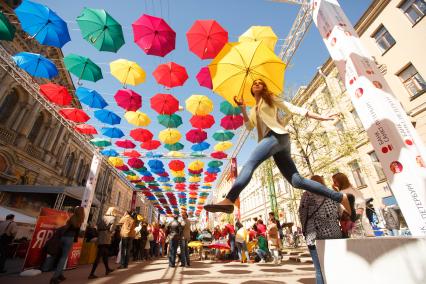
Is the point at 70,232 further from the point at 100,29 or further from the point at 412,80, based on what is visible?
the point at 412,80

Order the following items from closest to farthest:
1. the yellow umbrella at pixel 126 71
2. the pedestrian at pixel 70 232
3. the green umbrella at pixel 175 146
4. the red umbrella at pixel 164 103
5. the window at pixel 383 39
→ the pedestrian at pixel 70 232 → the yellow umbrella at pixel 126 71 → the red umbrella at pixel 164 103 → the green umbrella at pixel 175 146 → the window at pixel 383 39

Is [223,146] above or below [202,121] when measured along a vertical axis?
above

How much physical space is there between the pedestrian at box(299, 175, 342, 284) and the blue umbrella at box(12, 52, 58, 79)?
397 inches

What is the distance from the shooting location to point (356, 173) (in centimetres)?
1791

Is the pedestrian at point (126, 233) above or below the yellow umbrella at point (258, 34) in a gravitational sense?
below

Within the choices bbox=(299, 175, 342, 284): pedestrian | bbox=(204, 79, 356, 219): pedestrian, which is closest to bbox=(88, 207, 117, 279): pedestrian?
bbox=(204, 79, 356, 219): pedestrian

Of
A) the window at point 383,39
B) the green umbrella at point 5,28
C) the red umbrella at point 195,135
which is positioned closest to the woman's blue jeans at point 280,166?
the green umbrella at point 5,28

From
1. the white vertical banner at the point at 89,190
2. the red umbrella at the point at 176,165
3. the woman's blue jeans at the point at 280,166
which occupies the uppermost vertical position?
the red umbrella at the point at 176,165

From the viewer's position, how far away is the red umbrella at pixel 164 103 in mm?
10375

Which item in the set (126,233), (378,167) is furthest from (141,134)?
(378,167)

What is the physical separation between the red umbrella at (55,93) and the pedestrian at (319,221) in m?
10.9

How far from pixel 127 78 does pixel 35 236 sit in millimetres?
6543

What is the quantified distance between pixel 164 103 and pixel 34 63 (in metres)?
5.13

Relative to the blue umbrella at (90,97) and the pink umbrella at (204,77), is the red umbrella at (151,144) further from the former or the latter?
the pink umbrella at (204,77)
